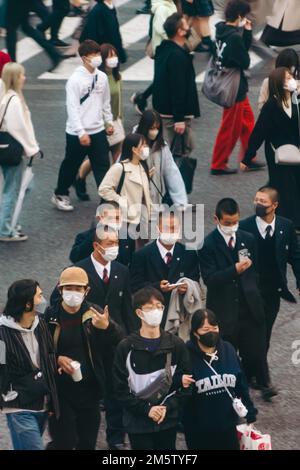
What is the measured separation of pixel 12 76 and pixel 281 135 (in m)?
2.60

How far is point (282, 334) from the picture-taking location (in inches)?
563

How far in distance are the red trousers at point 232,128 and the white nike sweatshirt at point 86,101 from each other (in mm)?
1787

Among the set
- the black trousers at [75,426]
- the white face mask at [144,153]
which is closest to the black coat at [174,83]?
the white face mask at [144,153]

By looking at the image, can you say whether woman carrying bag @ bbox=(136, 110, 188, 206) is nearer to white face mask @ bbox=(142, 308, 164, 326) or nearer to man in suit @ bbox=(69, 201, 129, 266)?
man in suit @ bbox=(69, 201, 129, 266)

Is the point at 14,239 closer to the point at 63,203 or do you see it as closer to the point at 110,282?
the point at 63,203

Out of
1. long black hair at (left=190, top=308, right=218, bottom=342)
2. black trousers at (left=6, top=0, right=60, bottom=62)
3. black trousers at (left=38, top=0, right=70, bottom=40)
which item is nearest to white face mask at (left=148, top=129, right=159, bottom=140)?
long black hair at (left=190, top=308, right=218, bottom=342)

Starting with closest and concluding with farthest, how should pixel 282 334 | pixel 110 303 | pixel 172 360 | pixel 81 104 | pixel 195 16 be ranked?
pixel 172 360 → pixel 110 303 → pixel 282 334 → pixel 81 104 → pixel 195 16

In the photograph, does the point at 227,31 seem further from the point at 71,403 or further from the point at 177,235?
the point at 71,403

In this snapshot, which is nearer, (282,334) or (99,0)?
(282,334)

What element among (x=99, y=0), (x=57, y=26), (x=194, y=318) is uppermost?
(x=194, y=318)

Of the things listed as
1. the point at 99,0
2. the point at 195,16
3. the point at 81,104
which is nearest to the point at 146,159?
the point at 81,104

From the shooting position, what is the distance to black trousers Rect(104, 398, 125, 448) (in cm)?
1231

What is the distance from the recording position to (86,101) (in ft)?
53.2

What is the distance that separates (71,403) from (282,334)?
3.10 meters
